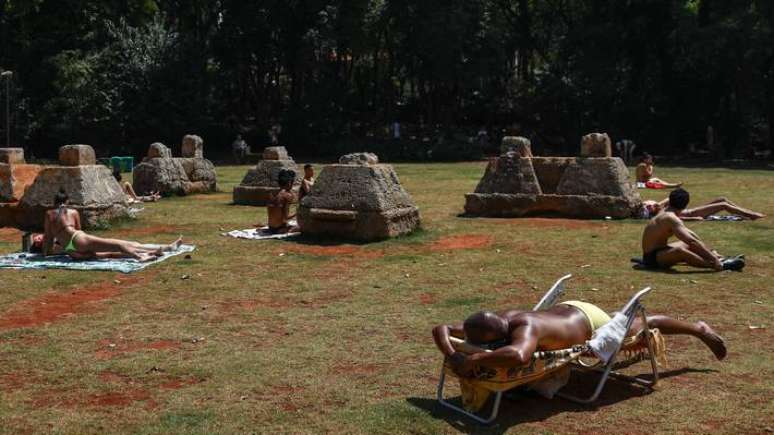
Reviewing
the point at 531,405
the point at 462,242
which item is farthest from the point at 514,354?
the point at 462,242

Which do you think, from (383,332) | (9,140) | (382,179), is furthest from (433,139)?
(383,332)

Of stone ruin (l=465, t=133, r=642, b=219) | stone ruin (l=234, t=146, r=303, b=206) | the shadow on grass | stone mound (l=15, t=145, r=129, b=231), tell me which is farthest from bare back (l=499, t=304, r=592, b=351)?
stone ruin (l=234, t=146, r=303, b=206)

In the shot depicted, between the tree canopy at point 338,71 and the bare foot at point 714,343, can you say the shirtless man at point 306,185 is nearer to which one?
the bare foot at point 714,343

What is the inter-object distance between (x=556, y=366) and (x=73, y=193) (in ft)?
35.2

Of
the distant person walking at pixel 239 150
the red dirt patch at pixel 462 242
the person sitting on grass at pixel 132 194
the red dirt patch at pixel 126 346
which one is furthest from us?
the distant person walking at pixel 239 150

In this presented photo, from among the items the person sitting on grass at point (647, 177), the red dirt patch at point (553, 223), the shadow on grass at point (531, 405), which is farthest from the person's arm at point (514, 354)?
the person sitting on grass at point (647, 177)

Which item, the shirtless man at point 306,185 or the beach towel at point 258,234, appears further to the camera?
the shirtless man at point 306,185

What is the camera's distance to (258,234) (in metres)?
13.5

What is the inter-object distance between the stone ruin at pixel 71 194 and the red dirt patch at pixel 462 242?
573cm

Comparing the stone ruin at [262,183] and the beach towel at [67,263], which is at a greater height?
the stone ruin at [262,183]

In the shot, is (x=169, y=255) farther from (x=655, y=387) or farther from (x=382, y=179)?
(x=655, y=387)

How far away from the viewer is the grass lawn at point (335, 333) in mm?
5316

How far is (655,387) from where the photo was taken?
19.0ft

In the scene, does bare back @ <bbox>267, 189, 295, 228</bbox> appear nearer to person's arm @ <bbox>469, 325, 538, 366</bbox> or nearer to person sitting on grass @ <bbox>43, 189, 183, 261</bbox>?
person sitting on grass @ <bbox>43, 189, 183, 261</bbox>
